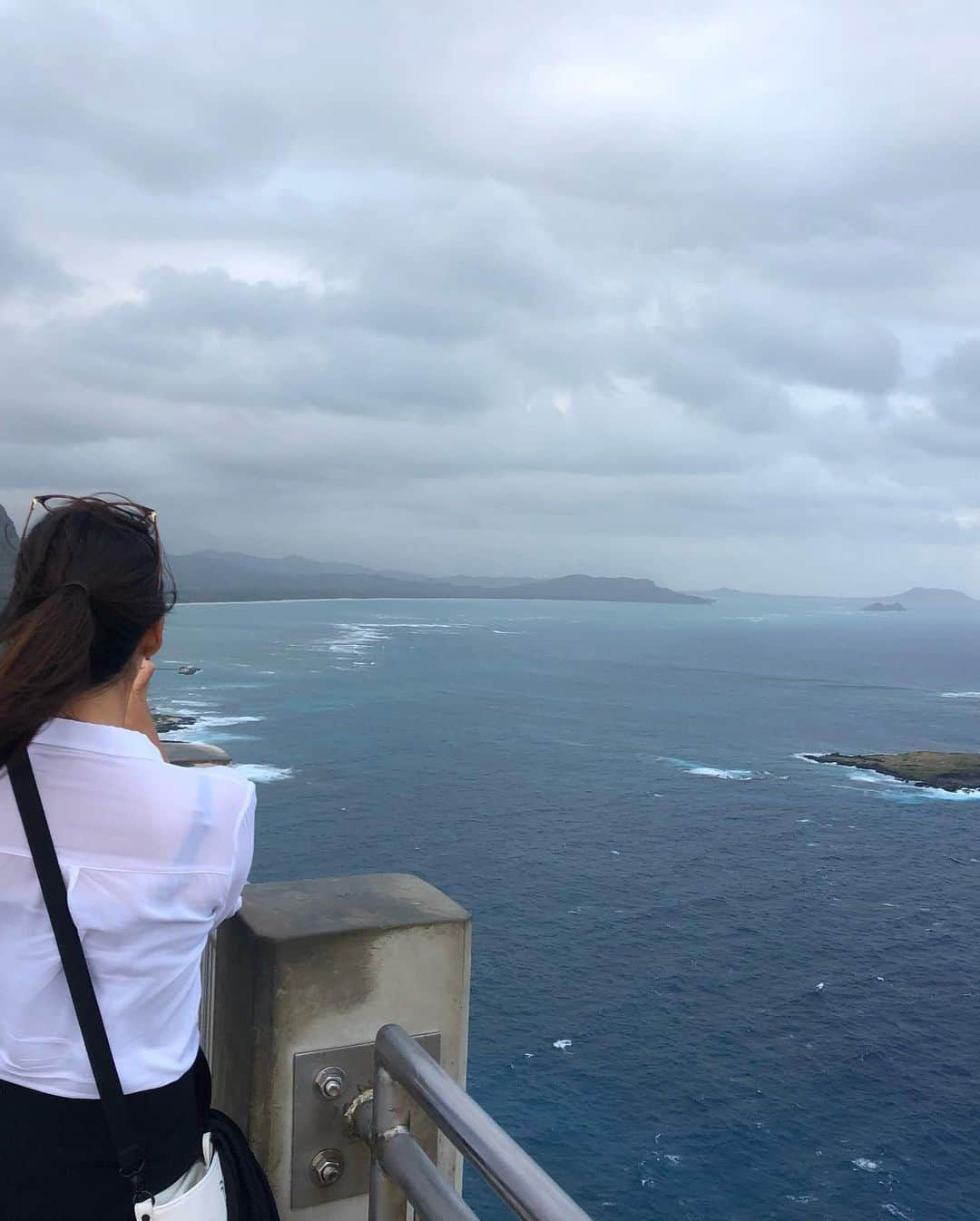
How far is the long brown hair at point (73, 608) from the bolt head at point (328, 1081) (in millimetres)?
1421

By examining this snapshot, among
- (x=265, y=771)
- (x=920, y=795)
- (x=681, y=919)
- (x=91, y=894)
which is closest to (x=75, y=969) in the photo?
(x=91, y=894)

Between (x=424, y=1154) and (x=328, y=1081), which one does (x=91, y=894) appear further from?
(x=328, y=1081)

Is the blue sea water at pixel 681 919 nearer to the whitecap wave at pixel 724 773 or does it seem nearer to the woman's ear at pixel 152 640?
the whitecap wave at pixel 724 773

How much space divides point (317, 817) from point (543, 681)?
190 feet

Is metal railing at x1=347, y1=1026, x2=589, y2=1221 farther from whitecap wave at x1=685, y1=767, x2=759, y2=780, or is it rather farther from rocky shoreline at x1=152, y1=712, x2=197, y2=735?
rocky shoreline at x1=152, y1=712, x2=197, y2=735

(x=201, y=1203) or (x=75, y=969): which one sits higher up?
(x=75, y=969)

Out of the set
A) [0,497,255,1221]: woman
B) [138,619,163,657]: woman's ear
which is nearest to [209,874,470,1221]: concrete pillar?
[0,497,255,1221]: woman

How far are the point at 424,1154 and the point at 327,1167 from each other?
798 millimetres

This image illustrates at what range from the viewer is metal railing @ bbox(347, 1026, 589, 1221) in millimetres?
1699

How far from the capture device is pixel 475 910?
4028 centimetres

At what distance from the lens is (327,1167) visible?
2.80 metres

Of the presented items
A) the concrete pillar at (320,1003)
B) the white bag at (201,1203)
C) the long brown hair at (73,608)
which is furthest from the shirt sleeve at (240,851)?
the concrete pillar at (320,1003)

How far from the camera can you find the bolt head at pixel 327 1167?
2803 millimetres

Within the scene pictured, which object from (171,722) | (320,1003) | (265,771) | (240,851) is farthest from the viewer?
(171,722)
